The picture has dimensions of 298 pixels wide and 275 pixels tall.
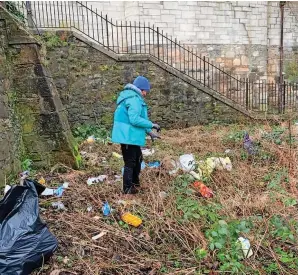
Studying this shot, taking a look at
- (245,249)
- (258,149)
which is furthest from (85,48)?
(245,249)

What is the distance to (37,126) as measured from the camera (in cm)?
560

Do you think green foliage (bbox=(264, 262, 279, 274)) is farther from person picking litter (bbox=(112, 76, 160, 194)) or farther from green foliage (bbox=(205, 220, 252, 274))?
person picking litter (bbox=(112, 76, 160, 194))

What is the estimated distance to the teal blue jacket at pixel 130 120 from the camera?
4176mm

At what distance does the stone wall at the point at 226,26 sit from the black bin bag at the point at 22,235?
29.8ft

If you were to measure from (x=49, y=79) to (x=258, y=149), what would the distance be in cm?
380

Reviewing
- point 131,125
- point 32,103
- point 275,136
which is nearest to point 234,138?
point 275,136

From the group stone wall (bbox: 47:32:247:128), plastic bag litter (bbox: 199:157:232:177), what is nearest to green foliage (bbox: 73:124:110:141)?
stone wall (bbox: 47:32:247:128)

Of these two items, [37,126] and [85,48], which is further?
[85,48]

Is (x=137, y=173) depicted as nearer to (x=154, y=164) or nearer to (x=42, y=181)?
(x=154, y=164)

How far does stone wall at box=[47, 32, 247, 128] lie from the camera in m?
8.48

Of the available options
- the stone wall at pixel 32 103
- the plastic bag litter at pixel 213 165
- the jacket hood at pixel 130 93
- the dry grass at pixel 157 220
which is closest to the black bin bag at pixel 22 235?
the dry grass at pixel 157 220

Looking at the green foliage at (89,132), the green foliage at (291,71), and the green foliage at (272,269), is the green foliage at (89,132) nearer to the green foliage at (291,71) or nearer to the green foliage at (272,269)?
the green foliage at (272,269)

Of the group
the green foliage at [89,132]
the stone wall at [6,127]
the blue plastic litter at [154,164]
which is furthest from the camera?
the green foliage at [89,132]

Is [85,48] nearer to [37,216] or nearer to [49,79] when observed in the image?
[49,79]
